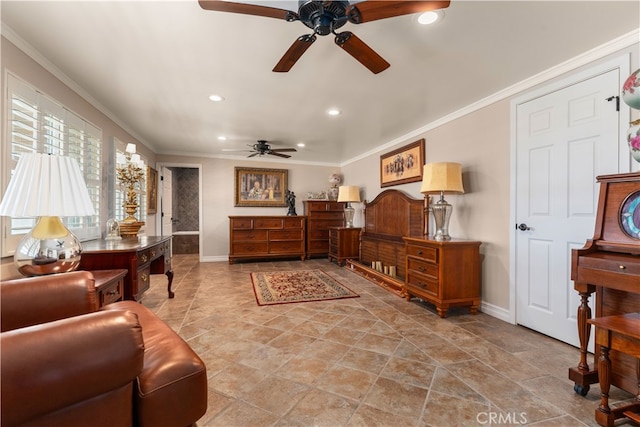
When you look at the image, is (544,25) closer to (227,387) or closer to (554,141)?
(554,141)

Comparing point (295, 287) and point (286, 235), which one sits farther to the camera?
point (286, 235)

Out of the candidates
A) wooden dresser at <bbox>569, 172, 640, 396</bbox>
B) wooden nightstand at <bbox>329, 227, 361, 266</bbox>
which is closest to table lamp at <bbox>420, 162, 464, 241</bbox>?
wooden dresser at <bbox>569, 172, 640, 396</bbox>

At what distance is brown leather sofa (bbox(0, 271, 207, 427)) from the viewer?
660 millimetres

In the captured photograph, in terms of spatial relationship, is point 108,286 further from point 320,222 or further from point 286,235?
point 320,222

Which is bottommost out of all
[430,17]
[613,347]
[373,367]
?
[373,367]

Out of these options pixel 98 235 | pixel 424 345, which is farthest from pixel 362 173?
pixel 98 235

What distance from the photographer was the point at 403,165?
4.39m

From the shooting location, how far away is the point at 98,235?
10.2 feet

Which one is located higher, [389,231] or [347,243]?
[389,231]

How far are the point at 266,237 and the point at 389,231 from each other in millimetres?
2598

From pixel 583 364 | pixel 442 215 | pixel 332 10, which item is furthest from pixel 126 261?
pixel 583 364

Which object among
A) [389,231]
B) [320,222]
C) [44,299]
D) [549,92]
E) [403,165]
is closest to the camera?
[44,299]

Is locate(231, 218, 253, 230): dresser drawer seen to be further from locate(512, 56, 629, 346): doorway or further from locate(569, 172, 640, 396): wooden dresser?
locate(569, 172, 640, 396): wooden dresser

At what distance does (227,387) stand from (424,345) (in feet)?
4.89
